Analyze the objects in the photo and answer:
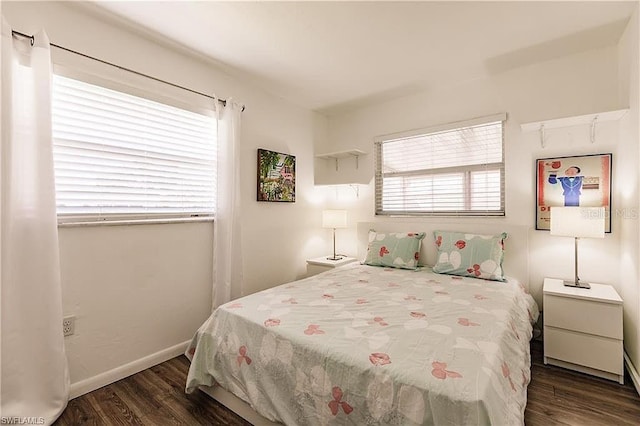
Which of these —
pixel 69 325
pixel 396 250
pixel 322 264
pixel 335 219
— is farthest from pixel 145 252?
pixel 396 250

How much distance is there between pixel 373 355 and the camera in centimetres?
127

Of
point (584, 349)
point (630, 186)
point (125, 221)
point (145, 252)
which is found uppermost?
point (630, 186)

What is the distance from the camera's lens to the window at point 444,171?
2900 millimetres

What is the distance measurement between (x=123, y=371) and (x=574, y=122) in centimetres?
388

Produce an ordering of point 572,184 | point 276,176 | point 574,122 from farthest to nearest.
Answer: point 276,176
point 572,184
point 574,122

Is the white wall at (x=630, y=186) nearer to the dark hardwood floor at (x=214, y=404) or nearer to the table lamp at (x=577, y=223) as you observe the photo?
the table lamp at (x=577, y=223)

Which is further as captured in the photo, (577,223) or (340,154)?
(340,154)

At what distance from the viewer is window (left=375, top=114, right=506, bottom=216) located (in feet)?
9.52

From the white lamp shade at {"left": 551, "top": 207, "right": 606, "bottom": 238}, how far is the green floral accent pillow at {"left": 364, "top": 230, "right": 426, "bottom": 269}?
3.72 feet

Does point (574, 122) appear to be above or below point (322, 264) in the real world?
above

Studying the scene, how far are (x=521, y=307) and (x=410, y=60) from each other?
2.10 metres

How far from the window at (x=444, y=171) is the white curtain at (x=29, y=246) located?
2965mm

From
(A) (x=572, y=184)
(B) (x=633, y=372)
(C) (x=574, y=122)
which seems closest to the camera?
(B) (x=633, y=372)

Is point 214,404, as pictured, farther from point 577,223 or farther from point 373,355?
point 577,223
